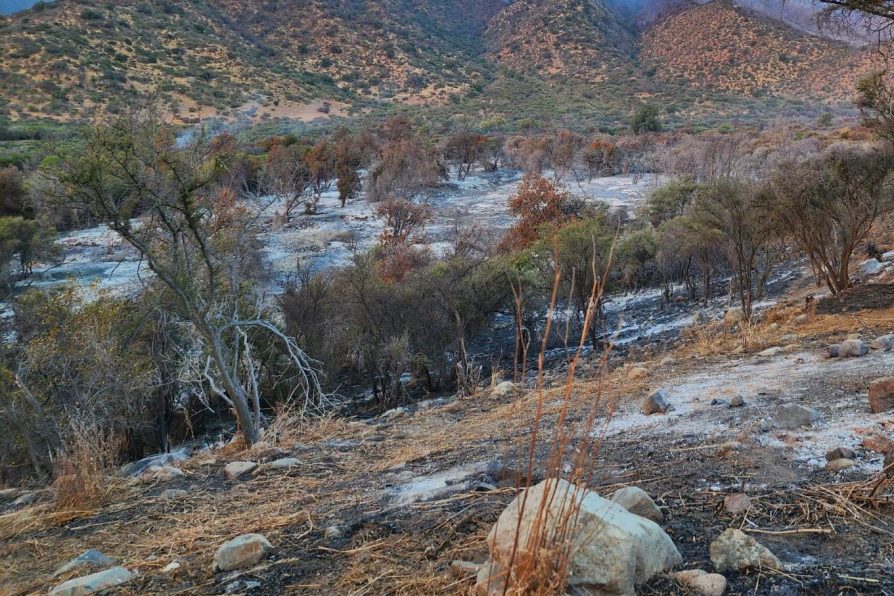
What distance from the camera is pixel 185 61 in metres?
52.0

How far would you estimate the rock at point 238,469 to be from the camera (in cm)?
462

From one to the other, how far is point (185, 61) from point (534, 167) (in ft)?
110

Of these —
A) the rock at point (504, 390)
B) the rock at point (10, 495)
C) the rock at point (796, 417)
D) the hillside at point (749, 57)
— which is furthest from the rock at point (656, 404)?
the hillside at point (749, 57)

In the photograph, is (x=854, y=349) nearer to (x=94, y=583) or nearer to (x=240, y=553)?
(x=240, y=553)

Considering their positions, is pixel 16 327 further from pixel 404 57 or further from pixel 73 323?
pixel 404 57

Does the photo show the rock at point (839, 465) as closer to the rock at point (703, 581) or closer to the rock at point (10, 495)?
the rock at point (703, 581)

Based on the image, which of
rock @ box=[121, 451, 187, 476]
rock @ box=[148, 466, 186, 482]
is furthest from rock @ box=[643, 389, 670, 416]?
rock @ box=[121, 451, 187, 476]

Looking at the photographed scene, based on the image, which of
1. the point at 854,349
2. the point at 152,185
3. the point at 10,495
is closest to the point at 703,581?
the point at 854,349

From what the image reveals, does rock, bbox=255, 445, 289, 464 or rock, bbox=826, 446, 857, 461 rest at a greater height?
rock, bbox=826, 446, 857, 461

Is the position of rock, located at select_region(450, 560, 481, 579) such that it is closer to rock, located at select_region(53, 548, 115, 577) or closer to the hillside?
rock, located at select_region(53, 548, 115, 577)

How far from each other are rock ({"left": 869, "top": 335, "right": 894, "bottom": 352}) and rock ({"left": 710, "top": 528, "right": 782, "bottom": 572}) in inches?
174

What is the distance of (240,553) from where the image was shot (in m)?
2.82

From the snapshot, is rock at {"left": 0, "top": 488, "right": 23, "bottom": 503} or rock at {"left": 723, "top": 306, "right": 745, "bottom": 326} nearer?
rock at {"left": 0, "top": 488, "right": 23, "bottom": 503}

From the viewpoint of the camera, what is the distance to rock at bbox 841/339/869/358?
5.62 meters
